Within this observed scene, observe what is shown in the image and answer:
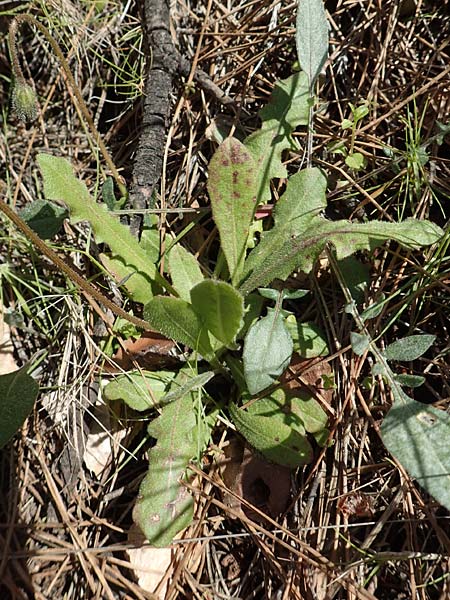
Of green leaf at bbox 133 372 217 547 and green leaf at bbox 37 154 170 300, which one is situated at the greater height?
green leaf at bbox 37 154 170 300

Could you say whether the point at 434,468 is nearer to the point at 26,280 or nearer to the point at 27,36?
the point at 26,280

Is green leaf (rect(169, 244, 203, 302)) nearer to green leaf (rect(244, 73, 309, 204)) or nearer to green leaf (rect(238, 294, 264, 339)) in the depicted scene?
green leaf (rect(238, 294, 264, 339))

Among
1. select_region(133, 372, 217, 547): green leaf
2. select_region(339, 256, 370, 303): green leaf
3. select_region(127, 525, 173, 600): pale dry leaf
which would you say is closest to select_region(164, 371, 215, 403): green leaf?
select_region(133, 372, 217, 547): green leaf

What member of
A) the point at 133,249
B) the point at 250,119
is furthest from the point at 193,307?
the point at 250,119

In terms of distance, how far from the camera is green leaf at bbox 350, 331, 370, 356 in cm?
150

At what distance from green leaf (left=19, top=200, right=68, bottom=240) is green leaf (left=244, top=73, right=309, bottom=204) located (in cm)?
65

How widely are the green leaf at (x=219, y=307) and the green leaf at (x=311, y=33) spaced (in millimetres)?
849

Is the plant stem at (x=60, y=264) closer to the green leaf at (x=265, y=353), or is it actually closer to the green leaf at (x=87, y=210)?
the green leaf at (x=87, y=210)

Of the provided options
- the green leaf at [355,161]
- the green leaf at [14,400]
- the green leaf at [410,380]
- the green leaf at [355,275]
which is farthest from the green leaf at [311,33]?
the green leaf at [14,400]

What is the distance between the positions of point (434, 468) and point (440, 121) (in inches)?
43.6

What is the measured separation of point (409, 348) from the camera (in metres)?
1.50

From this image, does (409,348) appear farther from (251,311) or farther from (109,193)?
(109,193)

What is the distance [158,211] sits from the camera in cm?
190

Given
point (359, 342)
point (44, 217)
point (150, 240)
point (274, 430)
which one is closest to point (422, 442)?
point (359, 342)
